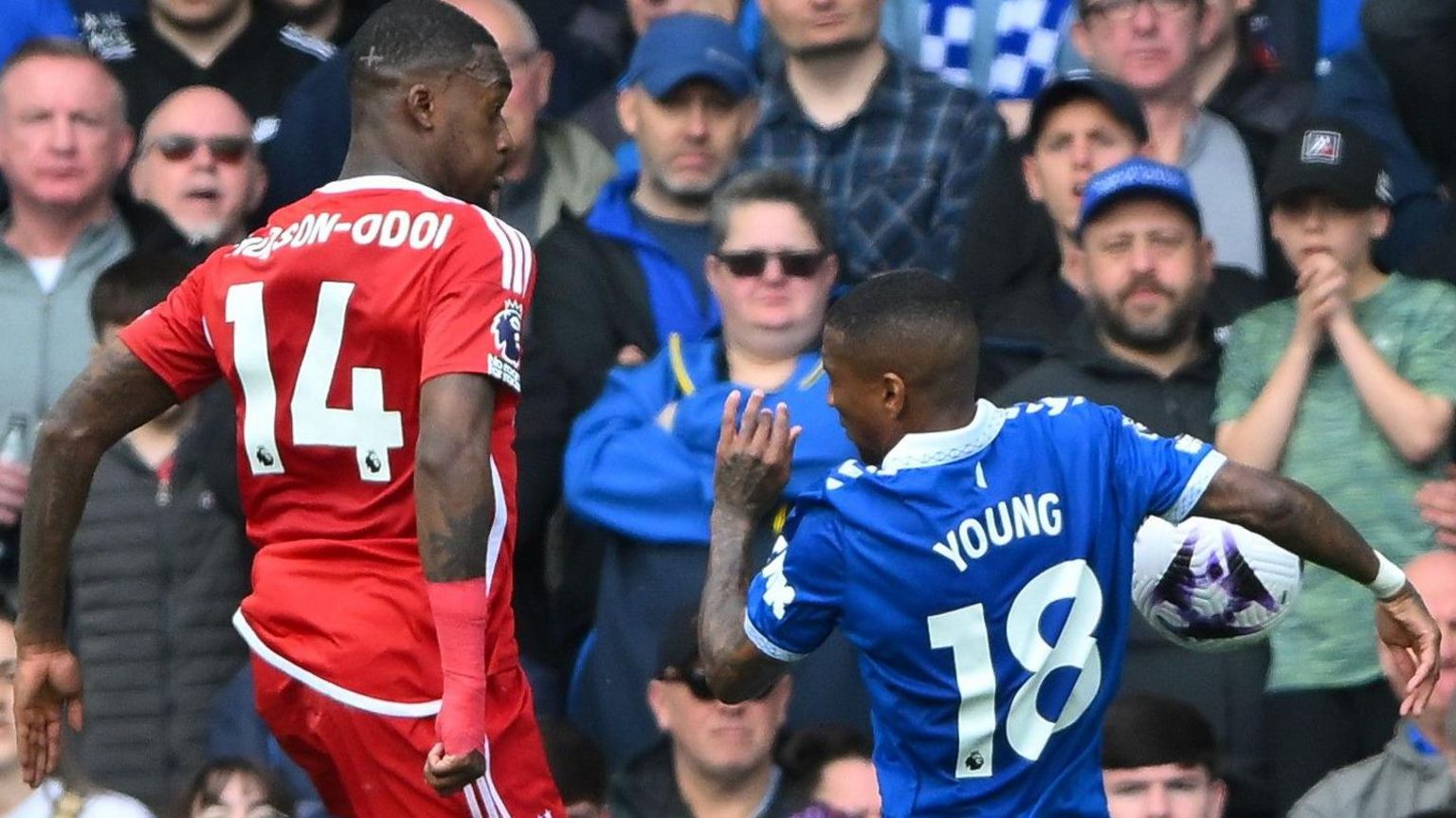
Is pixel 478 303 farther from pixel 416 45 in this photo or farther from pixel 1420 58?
pixel 1420 58

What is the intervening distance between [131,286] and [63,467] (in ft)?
8.05

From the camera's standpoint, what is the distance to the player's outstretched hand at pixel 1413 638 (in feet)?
18.2

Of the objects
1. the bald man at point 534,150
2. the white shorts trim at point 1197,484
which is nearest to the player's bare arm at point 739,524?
the white shorts trim at point 1197,484

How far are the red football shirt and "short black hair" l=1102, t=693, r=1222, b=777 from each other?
79.5 inches

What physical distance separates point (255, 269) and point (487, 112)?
0.56 metres

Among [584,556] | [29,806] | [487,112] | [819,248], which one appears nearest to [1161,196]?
[819,248]

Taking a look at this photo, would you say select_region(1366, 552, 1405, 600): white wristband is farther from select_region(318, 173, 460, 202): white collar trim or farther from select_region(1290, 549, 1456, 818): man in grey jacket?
select_region(318, 173, 460, 202): white collar trim

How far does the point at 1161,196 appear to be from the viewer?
809 cm

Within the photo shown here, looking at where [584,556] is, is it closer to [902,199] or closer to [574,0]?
[902,199]

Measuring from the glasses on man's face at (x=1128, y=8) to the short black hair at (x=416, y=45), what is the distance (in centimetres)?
360

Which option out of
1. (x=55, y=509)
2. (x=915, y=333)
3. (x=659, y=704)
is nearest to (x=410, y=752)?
(x=55, y=509)

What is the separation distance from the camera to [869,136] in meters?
8.91

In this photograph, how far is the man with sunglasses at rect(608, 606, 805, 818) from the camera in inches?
299

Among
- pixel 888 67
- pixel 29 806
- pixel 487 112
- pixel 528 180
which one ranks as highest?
pixel 487 112
